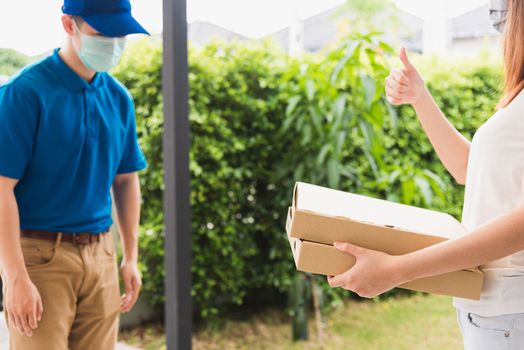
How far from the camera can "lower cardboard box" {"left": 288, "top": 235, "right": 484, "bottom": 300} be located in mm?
1072

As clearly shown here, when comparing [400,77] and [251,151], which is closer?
[400,77]

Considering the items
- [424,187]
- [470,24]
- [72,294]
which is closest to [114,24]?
[72,294]

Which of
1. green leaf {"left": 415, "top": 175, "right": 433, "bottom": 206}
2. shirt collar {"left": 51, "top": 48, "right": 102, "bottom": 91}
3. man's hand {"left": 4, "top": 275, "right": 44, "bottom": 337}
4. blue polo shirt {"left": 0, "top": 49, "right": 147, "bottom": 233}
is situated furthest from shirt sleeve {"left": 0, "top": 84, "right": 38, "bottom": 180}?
green leaf {"left": 415, "top": 175, "right": 433, "bottom": 206}

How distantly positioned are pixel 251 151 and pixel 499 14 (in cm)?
217

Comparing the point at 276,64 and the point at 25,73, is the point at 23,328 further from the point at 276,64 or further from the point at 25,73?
the point at 276,64

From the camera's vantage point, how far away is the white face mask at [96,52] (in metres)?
1.54

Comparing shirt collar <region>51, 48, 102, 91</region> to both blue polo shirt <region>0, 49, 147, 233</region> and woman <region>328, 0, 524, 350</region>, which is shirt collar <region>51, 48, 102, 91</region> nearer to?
blue polo shirt <region>0, 49, 147, 233</region>

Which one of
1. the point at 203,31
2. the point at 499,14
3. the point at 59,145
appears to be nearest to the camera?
the point at 499,14

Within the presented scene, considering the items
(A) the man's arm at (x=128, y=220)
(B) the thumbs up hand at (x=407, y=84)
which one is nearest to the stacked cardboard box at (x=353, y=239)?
(B) the thumbs up hand at (x=407, y=84)

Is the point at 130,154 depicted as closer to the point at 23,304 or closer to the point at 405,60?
the point at 23,304

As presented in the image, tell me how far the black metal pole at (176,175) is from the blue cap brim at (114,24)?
25.0 inches

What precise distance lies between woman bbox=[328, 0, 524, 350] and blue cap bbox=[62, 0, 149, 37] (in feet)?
2.86

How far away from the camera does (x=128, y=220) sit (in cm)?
178

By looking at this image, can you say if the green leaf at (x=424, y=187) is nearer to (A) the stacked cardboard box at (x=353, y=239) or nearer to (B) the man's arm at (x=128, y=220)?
(B) the man's arm at (x=128, y=220)
